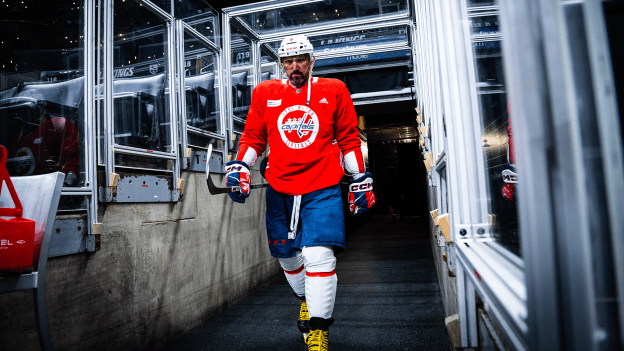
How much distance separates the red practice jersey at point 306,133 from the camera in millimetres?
2197

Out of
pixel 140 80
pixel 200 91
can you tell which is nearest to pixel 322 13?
pixel 200 91

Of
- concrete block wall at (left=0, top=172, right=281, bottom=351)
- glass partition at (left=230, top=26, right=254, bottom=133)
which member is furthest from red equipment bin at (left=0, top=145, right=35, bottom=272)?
glass partition at (left=230, top=26, right=254, bottom=133)

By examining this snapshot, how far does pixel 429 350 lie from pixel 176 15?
9.88ft

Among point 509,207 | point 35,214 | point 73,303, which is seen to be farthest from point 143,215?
point 509,207

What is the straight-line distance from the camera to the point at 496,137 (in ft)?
3.74

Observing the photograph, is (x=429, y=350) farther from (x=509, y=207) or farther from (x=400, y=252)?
(x=400, y=252)

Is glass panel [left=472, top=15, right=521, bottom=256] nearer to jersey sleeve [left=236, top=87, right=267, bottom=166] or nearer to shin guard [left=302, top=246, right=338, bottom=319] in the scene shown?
shin guard [left=302, top=246, right=338, bottom=319]

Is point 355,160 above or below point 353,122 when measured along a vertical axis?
below

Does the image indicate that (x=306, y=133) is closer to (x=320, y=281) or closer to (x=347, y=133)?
(x=347, y=133)

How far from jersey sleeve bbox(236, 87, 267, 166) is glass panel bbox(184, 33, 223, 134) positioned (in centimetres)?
93

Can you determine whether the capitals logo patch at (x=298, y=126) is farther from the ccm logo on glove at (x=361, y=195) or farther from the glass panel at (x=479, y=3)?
the glass panel at (x=479, y=3)

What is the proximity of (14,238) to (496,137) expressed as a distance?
151 centimetres

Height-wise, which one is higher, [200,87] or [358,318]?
[200,87]

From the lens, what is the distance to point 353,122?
93.7 inches
